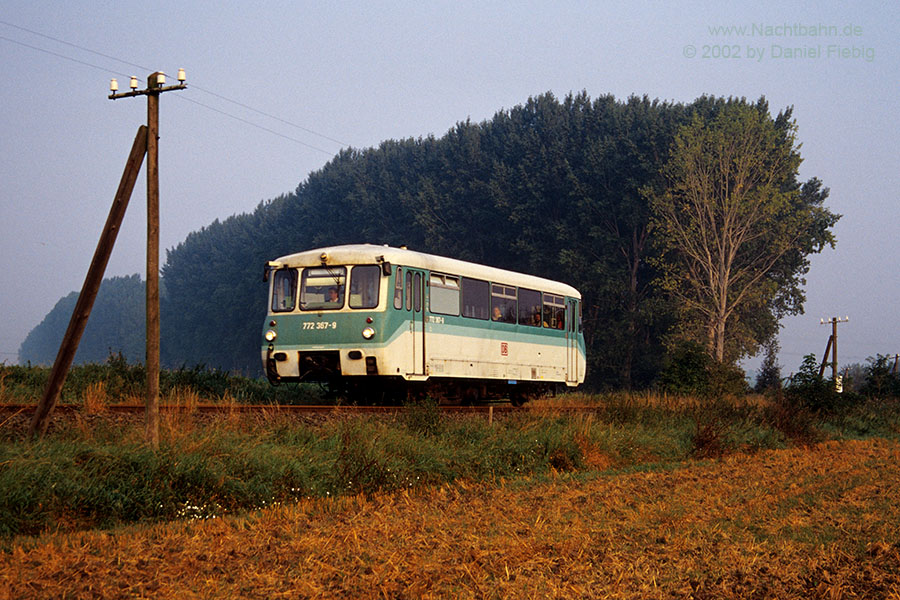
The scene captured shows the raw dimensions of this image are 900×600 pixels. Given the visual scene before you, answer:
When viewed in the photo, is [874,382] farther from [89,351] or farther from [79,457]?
[89,351]

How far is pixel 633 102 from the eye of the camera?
57031 mm

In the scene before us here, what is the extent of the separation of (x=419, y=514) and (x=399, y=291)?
11017 millimetres

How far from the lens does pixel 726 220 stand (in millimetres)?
43531

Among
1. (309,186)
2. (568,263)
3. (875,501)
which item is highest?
(309,186)

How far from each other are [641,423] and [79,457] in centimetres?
1303

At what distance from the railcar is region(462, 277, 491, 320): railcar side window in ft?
0.08

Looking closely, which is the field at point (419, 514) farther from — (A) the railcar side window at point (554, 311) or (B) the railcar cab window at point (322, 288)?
(A) the railcar side window at point (554, 311)

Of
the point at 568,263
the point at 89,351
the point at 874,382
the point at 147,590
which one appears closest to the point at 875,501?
the point at 147,590

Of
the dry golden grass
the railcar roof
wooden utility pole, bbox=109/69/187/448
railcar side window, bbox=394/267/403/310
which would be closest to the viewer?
the dry golden grass

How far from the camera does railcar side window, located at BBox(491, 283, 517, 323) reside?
23641 millimetres

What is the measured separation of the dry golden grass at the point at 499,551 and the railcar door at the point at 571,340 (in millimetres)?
16764

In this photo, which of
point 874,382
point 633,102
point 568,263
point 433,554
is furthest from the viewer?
point 633,102

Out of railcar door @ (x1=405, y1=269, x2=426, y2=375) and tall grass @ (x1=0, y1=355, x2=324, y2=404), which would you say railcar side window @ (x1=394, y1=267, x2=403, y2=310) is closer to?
railcar door @ (x1=405, y1=269, x2=426, y2=375)

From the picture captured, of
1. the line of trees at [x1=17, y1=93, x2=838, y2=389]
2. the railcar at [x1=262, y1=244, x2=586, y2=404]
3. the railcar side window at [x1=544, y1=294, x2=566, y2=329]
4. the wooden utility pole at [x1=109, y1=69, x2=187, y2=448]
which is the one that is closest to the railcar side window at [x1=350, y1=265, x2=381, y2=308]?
the railcar at [x1=262, y1=244, x2=586, y2=404]
